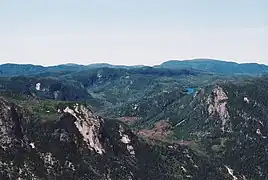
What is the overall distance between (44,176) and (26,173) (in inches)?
317

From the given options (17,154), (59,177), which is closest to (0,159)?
(17,154)

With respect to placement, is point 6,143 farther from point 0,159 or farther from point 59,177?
point 59,177

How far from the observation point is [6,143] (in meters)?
200

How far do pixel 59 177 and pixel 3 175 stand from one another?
2480cm

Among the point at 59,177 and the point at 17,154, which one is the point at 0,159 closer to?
the point at 17,154

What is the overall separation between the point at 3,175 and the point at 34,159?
720 inches

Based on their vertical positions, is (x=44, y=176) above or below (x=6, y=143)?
below

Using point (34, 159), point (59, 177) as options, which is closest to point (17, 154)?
point (34, 159)

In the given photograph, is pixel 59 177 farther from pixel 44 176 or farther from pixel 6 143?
pixel 6 143

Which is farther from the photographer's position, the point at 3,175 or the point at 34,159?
the point at 34,159

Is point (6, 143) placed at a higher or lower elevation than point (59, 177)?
higher

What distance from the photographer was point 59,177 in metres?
199

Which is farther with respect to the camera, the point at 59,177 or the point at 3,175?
the point at 59,177

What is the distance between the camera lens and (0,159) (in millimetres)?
190125
